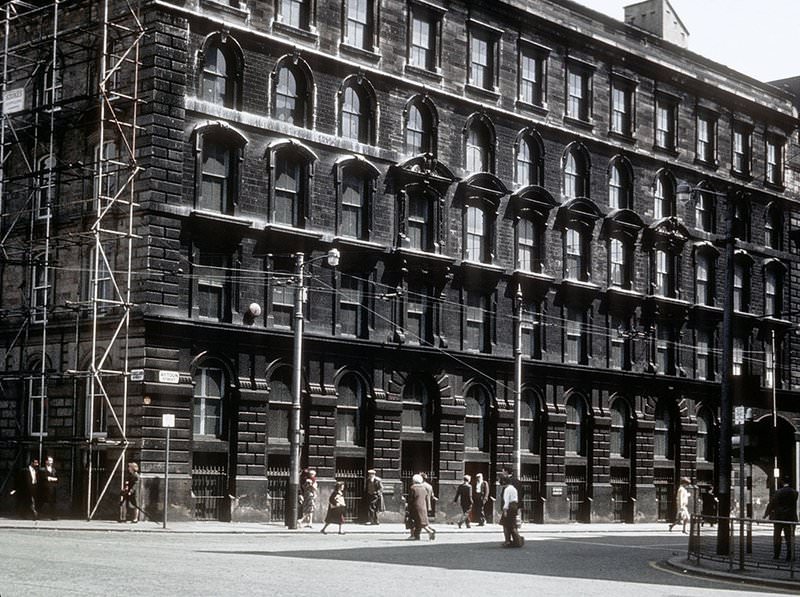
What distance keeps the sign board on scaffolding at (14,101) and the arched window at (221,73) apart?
6154 millimetres

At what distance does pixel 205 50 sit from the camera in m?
41.4

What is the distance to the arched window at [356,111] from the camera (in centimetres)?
4569

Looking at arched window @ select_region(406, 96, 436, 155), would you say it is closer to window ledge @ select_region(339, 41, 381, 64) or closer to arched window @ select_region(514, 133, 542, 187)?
window ledge @ select_region(339, 41, 381, 64)

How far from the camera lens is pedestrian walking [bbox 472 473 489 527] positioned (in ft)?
150

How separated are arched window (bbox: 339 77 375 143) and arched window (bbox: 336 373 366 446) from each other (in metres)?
8.17

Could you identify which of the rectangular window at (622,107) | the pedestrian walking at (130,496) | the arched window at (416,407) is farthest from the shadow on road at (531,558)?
the rectangular window at (622,107)

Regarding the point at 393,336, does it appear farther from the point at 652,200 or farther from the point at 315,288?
the point at 652,200

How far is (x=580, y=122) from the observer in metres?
Answer: 54.7

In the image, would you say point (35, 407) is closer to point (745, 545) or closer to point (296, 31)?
point (296, 31)

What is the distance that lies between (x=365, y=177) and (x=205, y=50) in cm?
764

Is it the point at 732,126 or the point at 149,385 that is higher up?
the point at 732,126

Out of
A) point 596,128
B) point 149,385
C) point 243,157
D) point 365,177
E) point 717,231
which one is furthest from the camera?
point 717,231

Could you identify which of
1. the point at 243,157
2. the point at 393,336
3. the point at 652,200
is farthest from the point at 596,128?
the point at 243,157

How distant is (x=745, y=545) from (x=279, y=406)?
19329mm
